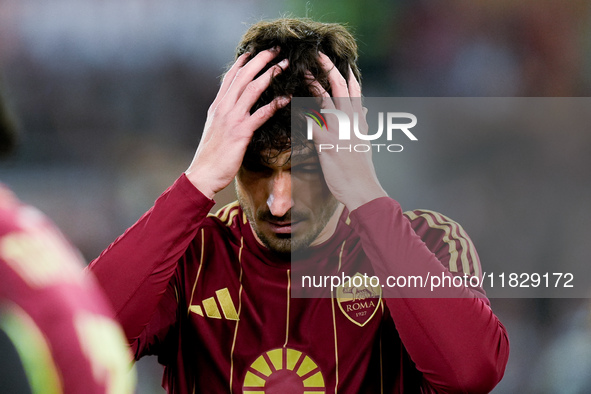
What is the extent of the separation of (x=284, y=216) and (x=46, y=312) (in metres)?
0.88

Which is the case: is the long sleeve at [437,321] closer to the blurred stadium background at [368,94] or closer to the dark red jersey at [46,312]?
the dark red jersey at [46,312]

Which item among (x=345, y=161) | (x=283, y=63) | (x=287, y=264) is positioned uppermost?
(x=283, y=63)

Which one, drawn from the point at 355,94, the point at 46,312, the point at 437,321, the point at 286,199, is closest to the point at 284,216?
the point at 286,199

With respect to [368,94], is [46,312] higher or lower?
lower

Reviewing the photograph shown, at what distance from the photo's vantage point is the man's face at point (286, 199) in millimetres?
1256

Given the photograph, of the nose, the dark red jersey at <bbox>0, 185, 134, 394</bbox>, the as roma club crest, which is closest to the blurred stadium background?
the as roma club crest

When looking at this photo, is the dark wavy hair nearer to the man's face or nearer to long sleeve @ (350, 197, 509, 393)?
the man's face

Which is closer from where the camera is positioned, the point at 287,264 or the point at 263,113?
the point at 263,113

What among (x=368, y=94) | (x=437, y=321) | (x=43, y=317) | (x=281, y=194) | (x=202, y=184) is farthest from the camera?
(x=368, y=94)

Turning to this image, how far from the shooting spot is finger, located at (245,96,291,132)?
117 cm

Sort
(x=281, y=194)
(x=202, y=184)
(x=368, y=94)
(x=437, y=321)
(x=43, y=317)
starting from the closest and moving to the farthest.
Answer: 1. (x=43, y=317)
2. (x=437, y=321)
3. (x=202, y=184)
4. (x=281, y=194)
5. (x=368, y=94)

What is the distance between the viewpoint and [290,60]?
4.20 ft

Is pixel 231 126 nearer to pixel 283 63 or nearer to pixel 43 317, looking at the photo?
pixel 283 63

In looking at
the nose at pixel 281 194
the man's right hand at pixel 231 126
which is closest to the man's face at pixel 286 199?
the nose at pixel 281 194
